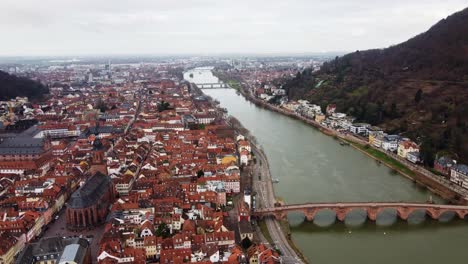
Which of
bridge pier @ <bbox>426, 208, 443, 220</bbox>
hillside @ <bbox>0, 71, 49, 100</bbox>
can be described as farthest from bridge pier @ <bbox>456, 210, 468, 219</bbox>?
hillside @ <bbox>0, 71, 49, 100</bbox>

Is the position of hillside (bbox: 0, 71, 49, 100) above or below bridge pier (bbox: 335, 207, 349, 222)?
above

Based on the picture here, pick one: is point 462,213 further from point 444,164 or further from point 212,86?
point 212,86

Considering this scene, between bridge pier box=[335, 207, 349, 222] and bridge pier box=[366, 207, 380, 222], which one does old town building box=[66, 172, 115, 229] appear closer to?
bridge pier box=[335, 207, 349, 222]

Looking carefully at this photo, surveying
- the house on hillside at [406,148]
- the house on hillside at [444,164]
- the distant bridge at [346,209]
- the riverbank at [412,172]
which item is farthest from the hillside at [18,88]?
the house on hillside at [444,164]

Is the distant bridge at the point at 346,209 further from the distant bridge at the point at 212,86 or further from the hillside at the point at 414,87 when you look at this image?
the distant bridge at the point at 212,86

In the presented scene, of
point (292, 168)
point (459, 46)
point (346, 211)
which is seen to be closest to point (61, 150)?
point (292, 168)

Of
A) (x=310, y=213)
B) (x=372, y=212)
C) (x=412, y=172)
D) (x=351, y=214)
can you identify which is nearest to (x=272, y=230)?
(x=310, y=213)
